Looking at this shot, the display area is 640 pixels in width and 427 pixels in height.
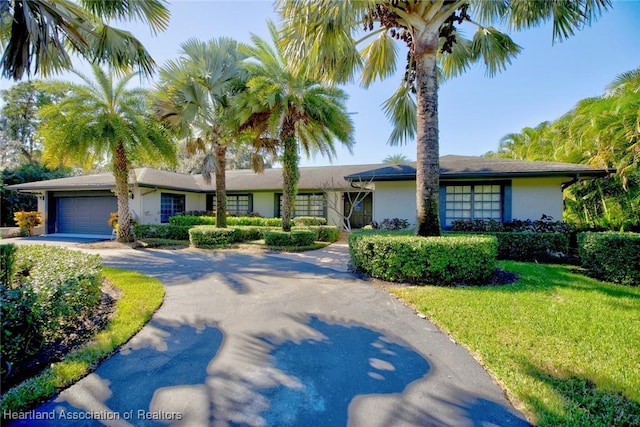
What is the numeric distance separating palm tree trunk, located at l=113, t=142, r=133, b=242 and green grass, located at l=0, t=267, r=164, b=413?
8636mm

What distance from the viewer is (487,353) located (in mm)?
3508

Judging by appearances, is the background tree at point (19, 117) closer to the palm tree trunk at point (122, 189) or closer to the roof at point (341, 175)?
the roof at point (341, 175)

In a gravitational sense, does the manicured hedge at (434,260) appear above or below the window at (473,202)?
below

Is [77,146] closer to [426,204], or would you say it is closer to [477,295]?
[426,204]

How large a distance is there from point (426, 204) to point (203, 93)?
10.4 meters

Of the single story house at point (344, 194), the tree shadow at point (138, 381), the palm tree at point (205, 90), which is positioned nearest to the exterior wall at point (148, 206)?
the single story house at point (344, 194)

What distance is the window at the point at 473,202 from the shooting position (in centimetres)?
1190

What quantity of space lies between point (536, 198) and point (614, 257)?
499 centimetres

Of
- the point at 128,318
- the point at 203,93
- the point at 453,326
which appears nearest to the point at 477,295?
the point at 453,326

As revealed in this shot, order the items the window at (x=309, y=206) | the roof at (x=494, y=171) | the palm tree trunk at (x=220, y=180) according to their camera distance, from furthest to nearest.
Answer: the window at (x=309, y=206) → the palm tree trunk at (x=220, y=180) → the roof at (x=494, y=171)

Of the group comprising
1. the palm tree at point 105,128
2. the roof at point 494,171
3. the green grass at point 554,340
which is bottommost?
the green grass at point 554,340

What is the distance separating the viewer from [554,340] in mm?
3822

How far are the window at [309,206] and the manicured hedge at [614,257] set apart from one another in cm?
1319

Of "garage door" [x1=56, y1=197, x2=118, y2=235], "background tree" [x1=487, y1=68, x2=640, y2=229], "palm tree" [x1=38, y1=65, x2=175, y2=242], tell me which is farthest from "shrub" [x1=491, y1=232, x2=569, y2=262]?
"garage door" [x1=56, y1=197, x2=118, y2=235]
